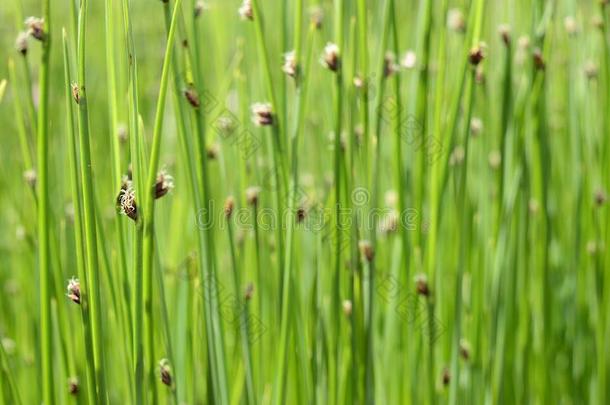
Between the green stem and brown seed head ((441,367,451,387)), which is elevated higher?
the green stem

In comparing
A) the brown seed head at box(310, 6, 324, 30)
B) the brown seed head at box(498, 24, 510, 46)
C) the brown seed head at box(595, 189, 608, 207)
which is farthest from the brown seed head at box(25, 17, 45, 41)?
the brown seed head at box(595, 189, 608, 207)

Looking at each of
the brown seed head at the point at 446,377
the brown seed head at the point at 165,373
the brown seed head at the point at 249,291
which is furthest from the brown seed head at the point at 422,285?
the brown seed head at the point at 165,373

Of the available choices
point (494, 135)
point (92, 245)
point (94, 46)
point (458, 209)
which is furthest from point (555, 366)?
point (94, 46)

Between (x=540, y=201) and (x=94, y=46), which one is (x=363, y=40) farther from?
(x=94, y=46)

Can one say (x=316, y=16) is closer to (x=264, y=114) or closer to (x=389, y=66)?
(x=389, y=66)

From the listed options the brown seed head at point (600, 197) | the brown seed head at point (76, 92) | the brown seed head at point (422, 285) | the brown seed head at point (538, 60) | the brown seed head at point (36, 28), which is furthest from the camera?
the brown seed head at point (600, 197)

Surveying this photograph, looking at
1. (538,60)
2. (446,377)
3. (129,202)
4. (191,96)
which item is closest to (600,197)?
(538,60)

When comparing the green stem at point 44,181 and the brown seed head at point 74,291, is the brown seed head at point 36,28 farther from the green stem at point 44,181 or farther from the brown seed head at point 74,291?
the brown seed head at point 74,291

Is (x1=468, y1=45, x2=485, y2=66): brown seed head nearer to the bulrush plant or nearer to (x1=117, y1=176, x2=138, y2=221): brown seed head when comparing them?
the bulrush plant

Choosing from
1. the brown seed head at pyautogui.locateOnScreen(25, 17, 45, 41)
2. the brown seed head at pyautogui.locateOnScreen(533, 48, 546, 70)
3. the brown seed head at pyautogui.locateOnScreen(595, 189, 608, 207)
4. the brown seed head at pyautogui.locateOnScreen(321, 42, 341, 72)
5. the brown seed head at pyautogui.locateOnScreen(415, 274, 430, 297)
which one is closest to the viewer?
the brown seed head at pyautogui.locateOnScreen(25, 17, 45, 41)
